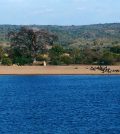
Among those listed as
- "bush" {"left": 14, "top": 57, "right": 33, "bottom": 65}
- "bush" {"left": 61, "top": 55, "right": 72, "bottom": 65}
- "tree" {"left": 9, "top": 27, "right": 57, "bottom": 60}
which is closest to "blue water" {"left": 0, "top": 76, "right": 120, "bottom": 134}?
"bush" {"left": 14, "top": 57, "right": 33, "bottom": 65}

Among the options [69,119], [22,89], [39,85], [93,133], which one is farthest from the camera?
[39,85]

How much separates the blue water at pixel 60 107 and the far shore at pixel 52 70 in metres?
15.8

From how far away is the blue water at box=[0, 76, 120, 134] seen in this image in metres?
42.1

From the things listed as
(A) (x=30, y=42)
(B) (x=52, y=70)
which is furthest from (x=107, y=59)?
(A) (x=30, y=42)

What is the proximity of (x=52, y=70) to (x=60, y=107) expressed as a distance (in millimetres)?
53471

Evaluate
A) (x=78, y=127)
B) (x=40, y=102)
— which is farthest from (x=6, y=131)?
(x=40, y=102)

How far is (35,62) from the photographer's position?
11669cm

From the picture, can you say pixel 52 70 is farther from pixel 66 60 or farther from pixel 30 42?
pixel 30 42

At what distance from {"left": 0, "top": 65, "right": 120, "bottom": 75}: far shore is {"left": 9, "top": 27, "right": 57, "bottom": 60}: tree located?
357 inches

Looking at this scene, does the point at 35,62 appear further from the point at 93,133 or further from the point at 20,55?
the point at 93,133

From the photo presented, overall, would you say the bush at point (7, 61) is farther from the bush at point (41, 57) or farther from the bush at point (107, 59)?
the bush at point (107, 59)

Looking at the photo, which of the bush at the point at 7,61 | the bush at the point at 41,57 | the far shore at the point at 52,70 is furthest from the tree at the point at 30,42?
the far shore at the point at 52,70

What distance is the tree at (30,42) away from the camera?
389 feet

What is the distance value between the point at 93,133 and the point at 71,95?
28503 millimetres
